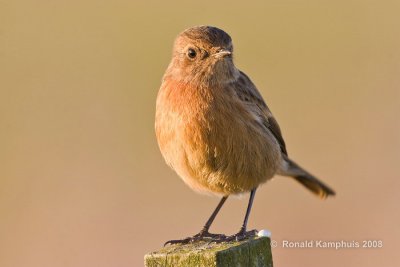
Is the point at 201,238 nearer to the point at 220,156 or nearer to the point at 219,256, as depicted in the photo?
the point at 220,156

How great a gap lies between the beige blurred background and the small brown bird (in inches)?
83.4

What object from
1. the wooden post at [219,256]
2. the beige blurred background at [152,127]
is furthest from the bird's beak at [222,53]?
the beige blurred background at [152,127]

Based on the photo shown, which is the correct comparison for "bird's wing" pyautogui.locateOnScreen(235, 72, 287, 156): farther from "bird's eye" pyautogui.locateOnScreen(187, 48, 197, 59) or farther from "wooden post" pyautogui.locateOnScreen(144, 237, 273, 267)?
"wooden post" pyautogui.locateOnScreen(144, 237, 273, 267)

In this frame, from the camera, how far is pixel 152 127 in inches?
470

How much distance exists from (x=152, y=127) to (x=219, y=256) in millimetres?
7427

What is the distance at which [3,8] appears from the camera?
1541 centimetres

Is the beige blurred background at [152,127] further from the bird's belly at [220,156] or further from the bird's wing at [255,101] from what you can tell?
the bird's belly at [220,156]

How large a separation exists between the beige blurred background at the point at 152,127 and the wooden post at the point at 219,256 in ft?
14.2

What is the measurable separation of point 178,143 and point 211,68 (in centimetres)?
77

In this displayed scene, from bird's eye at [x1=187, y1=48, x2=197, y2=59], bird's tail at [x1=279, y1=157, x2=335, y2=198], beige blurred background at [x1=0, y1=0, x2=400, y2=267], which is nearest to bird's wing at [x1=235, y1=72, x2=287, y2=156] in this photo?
bird's eye at [x1=187, y1=48, x2=197, y2=59]

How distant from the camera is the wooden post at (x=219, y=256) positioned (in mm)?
4598

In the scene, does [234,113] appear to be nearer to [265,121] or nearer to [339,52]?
[265,121]

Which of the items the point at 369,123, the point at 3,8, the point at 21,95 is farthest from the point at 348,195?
the point at 3,8

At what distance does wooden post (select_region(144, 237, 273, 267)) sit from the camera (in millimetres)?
4598
